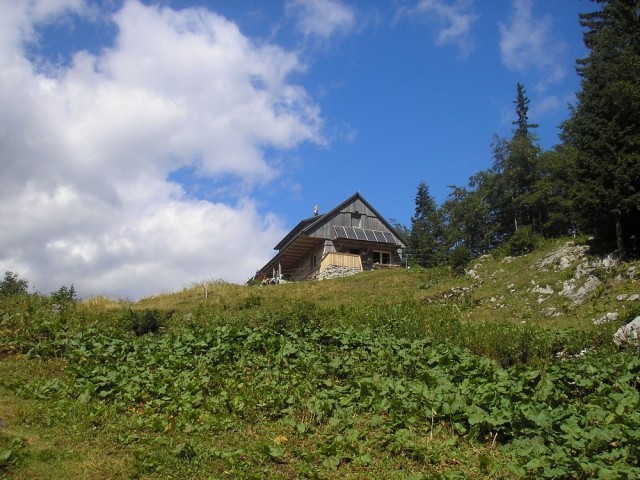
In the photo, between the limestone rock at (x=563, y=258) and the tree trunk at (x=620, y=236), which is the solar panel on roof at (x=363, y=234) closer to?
the limestone rock at (x=563, y=258)

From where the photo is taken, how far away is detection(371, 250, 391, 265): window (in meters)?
42.7

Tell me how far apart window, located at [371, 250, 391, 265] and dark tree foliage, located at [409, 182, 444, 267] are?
6.04 m

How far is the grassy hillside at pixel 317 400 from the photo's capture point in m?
5.93

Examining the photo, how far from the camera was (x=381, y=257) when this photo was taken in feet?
140

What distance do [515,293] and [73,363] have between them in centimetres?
1506

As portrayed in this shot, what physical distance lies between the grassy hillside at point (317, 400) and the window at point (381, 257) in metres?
27.5

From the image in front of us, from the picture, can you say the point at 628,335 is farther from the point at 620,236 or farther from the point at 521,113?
the point at 521,113

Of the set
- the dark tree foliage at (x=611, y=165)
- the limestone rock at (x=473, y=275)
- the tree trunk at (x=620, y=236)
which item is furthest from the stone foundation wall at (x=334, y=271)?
the tree trunk at (x=620, y=236)

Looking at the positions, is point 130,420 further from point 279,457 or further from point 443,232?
point 443,232

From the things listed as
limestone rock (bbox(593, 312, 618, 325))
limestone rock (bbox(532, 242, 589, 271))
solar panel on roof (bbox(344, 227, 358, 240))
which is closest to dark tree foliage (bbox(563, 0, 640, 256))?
limestone rock (bbox(532, 242, 589, 271))

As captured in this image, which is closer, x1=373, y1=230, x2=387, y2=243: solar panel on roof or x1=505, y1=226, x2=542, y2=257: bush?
x1=505, y1=226, x2=542, y2=257: bush

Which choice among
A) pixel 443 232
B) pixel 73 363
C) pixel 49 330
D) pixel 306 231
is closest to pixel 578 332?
pixel 73 363

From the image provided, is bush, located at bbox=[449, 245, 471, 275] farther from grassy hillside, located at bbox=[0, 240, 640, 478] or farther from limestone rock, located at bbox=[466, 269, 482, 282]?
grassy hillside, located at bbox=[0, 240, 640, 478]

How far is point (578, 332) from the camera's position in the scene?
38.9 feet
